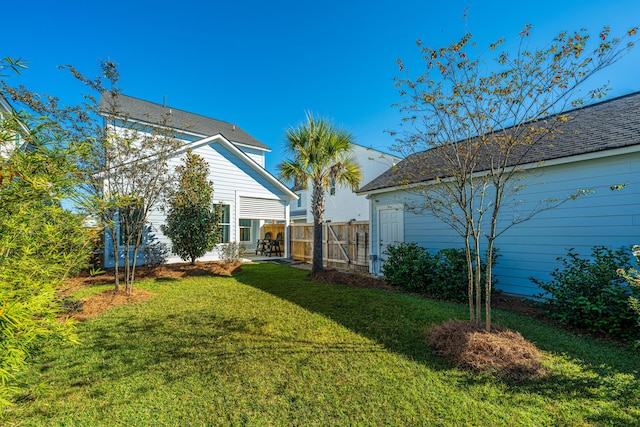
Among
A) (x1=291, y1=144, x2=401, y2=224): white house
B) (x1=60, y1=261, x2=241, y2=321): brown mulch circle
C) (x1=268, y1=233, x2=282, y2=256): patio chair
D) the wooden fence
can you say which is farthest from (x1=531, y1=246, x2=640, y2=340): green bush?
(x1=291, y1=144, x2=401, y2=224): white house

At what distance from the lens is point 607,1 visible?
4.20 meters

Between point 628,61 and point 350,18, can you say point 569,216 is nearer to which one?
point 628,61

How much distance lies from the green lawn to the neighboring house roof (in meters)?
2.94

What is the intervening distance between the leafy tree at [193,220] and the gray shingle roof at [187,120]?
554 centimetres

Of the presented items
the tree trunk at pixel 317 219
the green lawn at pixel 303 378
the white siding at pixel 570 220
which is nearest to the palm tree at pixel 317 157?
the tree trunk at pixel 317 219

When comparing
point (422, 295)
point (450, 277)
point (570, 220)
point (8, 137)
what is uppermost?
point (8, 137)

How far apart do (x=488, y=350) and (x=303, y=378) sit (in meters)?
2.41

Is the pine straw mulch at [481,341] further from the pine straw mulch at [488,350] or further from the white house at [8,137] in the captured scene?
the white house at [8,137]

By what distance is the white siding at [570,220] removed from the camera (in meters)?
5.38

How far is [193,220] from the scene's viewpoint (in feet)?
31.6

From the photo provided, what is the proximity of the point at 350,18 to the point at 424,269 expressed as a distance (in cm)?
825

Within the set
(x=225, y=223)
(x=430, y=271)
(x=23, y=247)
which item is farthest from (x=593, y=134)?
(x=225, y=223)

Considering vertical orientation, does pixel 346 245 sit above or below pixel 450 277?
above

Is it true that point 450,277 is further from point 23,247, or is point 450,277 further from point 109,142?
point 109,142
